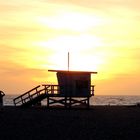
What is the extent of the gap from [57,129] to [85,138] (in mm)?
4452

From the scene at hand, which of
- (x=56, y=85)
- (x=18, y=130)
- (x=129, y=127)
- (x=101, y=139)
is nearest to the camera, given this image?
(x=101, y=139)

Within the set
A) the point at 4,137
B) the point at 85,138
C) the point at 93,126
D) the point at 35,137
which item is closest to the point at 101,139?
the point at 85,138

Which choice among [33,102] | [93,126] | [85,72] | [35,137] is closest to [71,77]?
[85,72]

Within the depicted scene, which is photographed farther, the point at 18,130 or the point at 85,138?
the point at 18,130

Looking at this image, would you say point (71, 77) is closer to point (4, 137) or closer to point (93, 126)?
point (93, 126)

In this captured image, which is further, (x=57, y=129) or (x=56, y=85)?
(x=56, y=85)

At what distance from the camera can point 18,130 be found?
83.9ft

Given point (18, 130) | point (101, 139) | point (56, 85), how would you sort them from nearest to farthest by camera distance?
point (101, 139) < point (18, 130) < point (56, 85)

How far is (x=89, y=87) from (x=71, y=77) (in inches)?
84.9

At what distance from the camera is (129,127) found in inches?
1089

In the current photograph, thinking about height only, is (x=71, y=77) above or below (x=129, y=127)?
above

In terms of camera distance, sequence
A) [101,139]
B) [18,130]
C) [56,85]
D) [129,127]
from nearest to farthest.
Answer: [101,139]
[18,130]
[129,127]
[56,85]

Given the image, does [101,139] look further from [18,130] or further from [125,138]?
[18,130]

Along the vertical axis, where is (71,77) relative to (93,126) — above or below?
above
